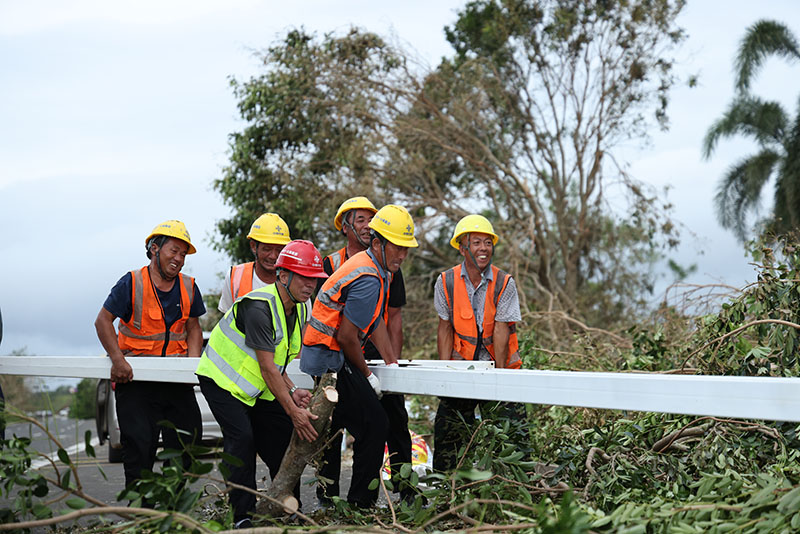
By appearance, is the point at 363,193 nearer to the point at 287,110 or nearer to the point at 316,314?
the point at 287,110

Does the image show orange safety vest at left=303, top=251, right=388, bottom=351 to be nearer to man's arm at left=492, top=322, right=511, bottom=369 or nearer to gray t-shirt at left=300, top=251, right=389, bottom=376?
gray t-shirt at left=300, top=251, right=389, bottom=376

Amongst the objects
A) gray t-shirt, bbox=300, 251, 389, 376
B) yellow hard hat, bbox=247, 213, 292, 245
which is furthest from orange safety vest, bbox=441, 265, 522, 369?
yellow hard hat, bbox=247, 213, 292, 245

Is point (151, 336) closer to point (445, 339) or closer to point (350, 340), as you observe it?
point (350, 340)

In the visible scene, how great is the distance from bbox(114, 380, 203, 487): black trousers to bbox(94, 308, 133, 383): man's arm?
0.14 m

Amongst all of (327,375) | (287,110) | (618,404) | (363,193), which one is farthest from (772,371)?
(287,110)

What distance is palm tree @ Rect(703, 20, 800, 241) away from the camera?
74.0 ft

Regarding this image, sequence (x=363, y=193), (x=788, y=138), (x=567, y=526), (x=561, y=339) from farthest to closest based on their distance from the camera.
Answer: (x=788, y=138) < (x=363, y=193) < (x=561, y=339) < (x=567, y=526)

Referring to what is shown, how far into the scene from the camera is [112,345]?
4.98m

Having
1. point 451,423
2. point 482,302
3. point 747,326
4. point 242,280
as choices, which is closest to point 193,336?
point 242,280

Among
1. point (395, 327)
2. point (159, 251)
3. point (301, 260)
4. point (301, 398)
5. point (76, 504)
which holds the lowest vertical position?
point (76, 504)

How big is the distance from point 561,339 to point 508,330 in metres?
5.13

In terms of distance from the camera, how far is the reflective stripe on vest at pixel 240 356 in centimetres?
439

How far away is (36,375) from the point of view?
5941 mm

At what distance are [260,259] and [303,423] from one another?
5.62 feet
